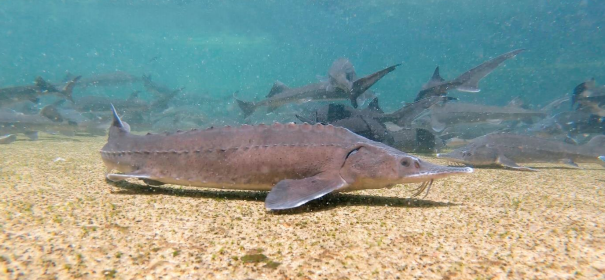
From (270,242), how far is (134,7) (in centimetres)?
5137

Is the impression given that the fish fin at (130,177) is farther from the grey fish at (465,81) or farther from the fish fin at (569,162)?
the grey fish at (465,81)

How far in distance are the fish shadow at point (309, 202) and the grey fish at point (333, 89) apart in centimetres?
350

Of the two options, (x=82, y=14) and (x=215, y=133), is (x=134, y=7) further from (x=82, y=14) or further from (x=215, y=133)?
(x=215, y=133)

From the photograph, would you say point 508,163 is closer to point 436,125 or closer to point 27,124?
→ point 436,125

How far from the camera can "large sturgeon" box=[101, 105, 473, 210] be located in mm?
2264

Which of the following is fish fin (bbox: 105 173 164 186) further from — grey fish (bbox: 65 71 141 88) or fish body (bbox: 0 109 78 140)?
grey fish (bbox: 65 71 141 88)

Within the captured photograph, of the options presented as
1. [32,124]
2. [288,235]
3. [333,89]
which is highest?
[333,89]

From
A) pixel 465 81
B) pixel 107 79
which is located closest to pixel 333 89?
pixel 465 81

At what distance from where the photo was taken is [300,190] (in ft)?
7.17

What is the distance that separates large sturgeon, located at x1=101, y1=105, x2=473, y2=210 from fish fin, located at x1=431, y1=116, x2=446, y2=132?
675cm

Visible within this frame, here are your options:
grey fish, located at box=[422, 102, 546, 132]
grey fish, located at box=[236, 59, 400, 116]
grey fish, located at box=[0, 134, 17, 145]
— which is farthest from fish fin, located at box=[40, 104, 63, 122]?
grey fish, located at box=[422, 102, 546, 132]

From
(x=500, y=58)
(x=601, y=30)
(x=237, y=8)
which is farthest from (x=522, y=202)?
(x=601, y=30)

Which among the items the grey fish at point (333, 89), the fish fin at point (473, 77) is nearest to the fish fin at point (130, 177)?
the grey fish at point (333, 89)

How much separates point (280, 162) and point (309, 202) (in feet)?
1.40
